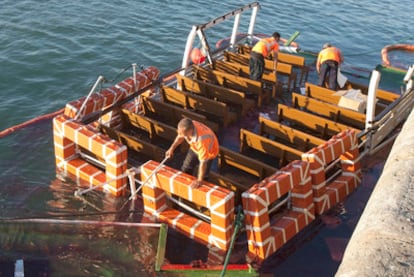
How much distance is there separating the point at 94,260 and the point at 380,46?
23708 millimetres

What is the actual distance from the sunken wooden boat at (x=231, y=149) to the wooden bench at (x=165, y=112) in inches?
1.3

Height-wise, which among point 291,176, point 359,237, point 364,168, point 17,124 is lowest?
point 17,124

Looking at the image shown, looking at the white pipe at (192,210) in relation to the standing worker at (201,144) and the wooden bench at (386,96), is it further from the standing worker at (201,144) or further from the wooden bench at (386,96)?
the wooden bench at (386,96)

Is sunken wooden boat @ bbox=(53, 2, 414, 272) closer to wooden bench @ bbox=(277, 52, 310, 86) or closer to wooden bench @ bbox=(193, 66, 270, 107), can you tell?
wooden bench @ bbox=(193, 66, 270, 107)

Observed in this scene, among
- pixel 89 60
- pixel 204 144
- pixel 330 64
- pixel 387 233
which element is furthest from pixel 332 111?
pixel 89 60

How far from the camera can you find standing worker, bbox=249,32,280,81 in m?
15.6

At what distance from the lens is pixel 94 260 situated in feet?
31.6

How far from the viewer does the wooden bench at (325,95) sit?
14453 mm

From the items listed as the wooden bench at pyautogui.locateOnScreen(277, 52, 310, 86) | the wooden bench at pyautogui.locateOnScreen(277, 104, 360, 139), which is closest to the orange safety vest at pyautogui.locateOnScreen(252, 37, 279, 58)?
the wooden bench at pyautogui.locateOnScreen(277, 52, 310, 86)

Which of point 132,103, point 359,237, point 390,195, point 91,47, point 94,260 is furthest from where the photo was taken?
point 91,47

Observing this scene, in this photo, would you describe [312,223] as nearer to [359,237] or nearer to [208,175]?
[208,175]

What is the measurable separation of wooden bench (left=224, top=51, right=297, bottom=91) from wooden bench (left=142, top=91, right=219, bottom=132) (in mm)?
4323

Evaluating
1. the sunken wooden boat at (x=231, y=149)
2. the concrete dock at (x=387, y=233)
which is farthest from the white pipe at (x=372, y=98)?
the concrete dock at (x=387, y=233)

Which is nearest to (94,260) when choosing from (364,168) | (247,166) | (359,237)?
(247,166)
